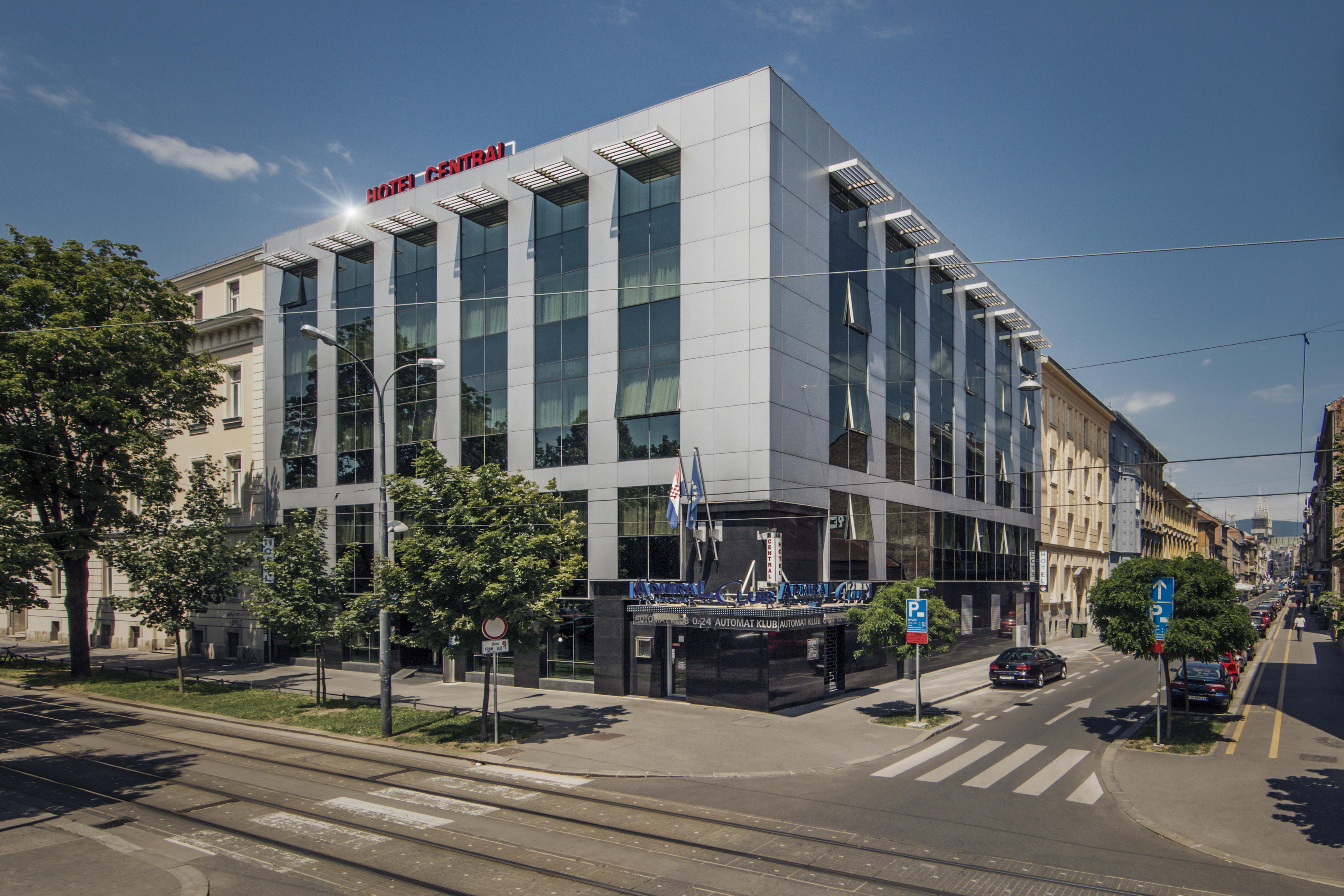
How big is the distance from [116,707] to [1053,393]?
57.3 metres

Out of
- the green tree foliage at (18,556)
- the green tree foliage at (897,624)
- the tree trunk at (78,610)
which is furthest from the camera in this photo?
the tree trunk at (78,610)

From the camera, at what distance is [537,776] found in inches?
680

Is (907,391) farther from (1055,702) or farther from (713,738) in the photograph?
(713,738)

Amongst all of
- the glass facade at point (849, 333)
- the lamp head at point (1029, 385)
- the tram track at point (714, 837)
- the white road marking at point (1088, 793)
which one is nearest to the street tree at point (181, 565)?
the tram track at point (714, 837)

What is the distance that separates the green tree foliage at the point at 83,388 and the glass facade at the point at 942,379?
107 feet

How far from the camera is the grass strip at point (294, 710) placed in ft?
69.9

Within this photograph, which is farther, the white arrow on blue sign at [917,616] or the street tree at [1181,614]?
the white arrow on blue sign at [917,616]

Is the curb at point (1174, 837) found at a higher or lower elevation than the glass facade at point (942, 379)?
lower

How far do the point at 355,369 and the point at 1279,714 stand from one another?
36539 millimetres

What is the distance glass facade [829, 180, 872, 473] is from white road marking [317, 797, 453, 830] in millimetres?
19567

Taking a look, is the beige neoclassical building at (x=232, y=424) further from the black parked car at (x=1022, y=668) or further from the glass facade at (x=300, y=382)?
the black parked car at (x=1022, y=668)

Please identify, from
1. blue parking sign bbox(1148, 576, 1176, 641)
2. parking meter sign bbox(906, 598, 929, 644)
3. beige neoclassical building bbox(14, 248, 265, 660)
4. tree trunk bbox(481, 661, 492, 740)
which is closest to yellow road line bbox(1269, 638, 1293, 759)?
blue parking sign bbox(1148, 576, 1176, 641)

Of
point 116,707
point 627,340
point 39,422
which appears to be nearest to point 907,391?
point 627,340

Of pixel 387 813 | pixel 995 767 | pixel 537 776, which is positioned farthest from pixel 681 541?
pixel 387 813
